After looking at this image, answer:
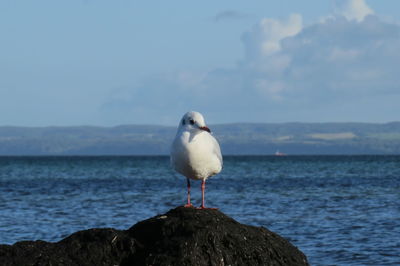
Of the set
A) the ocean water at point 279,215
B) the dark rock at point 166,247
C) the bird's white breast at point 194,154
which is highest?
the bird's white breast at point 194,154

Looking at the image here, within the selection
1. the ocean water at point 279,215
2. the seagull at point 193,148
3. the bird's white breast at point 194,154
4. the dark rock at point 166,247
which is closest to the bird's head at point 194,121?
the seagull at point 193,148

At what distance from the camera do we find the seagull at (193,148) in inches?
420

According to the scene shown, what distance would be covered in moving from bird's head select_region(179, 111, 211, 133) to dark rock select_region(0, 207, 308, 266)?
1.23 metres

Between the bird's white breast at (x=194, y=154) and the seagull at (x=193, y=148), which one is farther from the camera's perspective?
the bird's white breast at (x=194, y=154)

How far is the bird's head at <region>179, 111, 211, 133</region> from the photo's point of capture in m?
10.6

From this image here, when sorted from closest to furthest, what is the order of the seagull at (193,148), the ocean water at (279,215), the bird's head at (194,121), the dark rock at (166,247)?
the dark rock at (166,247) → the bird's head at (194,121) → the seagull at (193,148) → the ocean water at (279,215)

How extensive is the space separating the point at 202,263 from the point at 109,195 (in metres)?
31.2

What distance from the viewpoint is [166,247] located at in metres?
9.70

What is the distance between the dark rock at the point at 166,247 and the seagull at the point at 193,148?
94 cm

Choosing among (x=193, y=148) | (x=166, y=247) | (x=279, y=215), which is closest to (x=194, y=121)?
(x=193, y=148)

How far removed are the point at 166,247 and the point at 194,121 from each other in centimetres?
192

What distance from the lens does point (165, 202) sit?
34.4 metres

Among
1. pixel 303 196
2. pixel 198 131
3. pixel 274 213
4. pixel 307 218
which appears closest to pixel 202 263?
pixel 198 131

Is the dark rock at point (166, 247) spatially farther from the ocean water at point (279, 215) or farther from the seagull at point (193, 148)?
the ocean water at point (279, 215)
